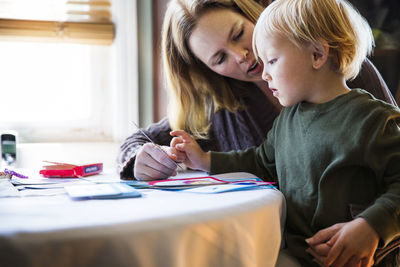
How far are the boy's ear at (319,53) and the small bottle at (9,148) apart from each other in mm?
1501

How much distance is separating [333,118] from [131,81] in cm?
152

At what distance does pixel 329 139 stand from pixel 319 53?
21 centimetres

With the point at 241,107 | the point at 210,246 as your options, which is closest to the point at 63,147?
the point at 241,107

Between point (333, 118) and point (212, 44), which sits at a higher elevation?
point (212, 44)

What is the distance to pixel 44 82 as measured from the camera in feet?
7.80

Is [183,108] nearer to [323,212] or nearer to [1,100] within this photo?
[323,212]

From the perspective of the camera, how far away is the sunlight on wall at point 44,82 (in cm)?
232

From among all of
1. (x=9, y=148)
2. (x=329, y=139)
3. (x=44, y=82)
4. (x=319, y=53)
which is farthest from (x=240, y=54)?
(x=44, y=82)

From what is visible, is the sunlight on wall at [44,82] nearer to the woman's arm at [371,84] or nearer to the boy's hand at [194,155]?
the boy's hand at [194,155]

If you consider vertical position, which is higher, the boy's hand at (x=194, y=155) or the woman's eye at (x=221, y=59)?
the woman's eye at (x=221, y=59)

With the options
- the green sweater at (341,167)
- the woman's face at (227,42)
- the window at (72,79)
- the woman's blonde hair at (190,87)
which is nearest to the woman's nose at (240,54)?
the woman's face at (227,42)

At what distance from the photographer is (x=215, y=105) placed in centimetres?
167

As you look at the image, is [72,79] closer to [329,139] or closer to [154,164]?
[154,164]

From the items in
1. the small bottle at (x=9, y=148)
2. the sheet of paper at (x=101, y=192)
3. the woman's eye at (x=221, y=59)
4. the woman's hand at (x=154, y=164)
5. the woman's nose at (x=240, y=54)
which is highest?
the woman's nose at (x=240, y=54)
